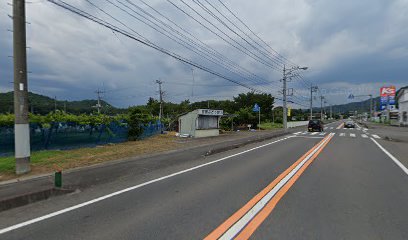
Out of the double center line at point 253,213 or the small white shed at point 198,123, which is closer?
the double center line at point 253,213

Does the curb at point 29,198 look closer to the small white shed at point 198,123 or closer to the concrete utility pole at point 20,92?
the concrete utility pole at point 20,92

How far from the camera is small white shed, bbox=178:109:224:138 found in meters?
31.1

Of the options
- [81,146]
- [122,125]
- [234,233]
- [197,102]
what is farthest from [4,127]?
[197,102]

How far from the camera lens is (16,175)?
10.0 meters

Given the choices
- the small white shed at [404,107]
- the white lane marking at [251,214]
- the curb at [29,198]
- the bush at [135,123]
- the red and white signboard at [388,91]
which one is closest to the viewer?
the white lane marking at [251,214]

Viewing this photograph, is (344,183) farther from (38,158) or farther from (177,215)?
(38,158)

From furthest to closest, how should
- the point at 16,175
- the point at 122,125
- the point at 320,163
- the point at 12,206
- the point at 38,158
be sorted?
the point at 122,125
the point at 38,158
the point at 320,163
the point at 16,175
the point at 12,206

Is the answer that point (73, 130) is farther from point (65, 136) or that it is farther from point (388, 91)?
point (388, 91)

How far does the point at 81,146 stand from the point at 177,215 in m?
15.2

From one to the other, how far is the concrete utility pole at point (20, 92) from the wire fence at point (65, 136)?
5.80 metres

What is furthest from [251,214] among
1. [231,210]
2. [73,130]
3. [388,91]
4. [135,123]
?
[388,91]

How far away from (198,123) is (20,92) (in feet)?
72.5

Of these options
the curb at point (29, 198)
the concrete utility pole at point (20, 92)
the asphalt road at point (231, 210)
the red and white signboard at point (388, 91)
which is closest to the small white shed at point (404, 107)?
the red and white signboard at point (388, 91)

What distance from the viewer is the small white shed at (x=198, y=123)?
31141 millimetres
